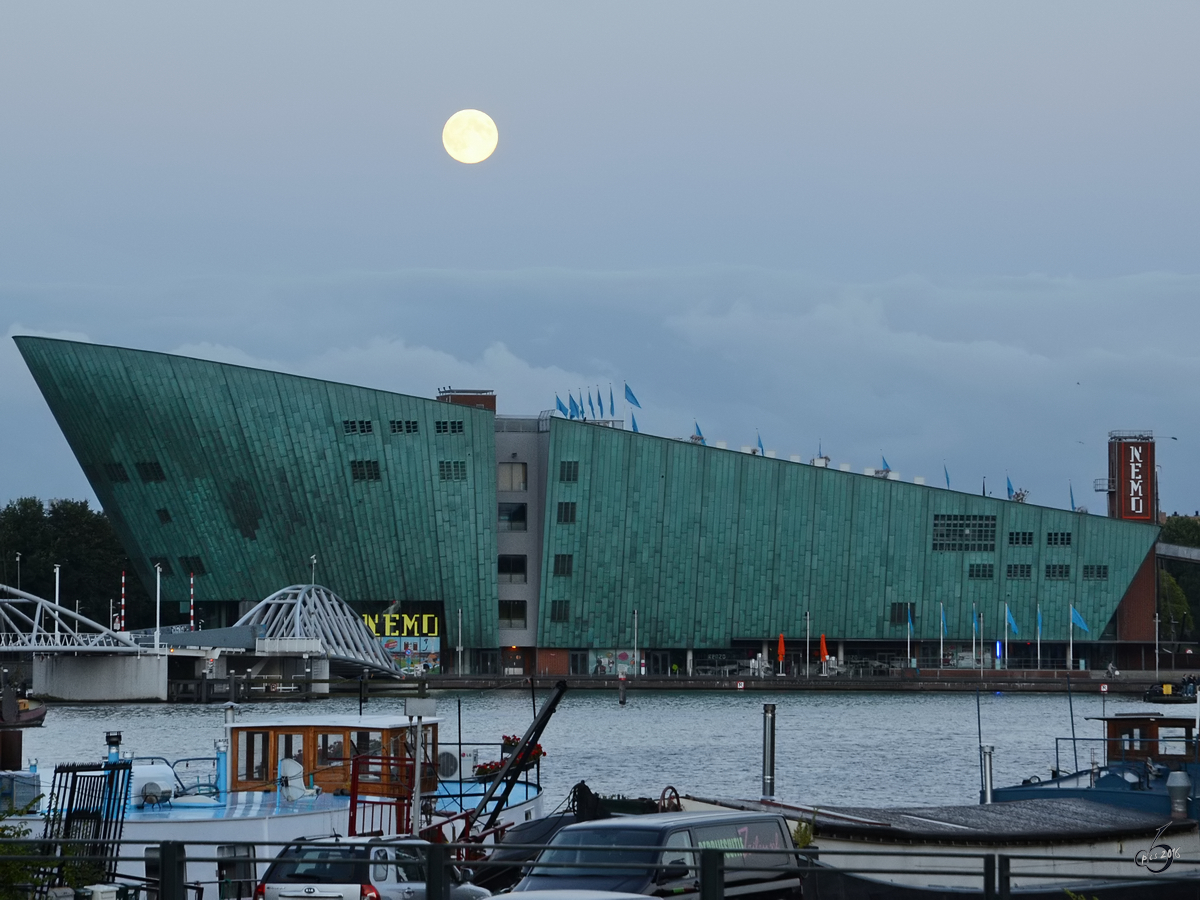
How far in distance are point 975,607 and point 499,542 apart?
29.6 m

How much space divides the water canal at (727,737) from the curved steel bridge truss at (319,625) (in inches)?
139

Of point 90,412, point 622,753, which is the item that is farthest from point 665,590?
point 622,753

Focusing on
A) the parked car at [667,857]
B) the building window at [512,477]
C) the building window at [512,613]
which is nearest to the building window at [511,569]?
the building window at [512,613]

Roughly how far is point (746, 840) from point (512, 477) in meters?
93.3

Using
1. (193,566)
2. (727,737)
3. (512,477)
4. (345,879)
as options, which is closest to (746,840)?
(345,879)

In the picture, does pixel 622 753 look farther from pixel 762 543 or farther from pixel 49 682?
pixel 762 543

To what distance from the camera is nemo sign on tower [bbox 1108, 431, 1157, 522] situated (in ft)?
391

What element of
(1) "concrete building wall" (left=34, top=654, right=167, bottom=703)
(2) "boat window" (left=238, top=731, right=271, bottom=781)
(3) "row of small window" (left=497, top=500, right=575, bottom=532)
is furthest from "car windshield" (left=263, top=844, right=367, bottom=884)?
(3) "row of small window" (left=497, top=500, right=575, bottom=532)

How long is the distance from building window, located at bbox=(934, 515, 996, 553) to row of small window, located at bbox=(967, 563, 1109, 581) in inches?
46.2

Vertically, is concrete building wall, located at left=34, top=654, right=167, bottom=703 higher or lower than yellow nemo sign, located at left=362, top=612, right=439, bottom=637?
lower

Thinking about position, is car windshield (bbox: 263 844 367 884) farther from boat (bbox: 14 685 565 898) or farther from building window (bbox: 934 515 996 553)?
building window (bbox: 934 515 996 553)

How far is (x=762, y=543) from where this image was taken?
10494 cm

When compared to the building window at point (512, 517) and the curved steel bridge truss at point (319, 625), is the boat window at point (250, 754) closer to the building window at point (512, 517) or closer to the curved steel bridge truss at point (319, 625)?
the curved steel bridge truss at point (319, 625)

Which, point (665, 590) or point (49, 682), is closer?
point (49, 682)
